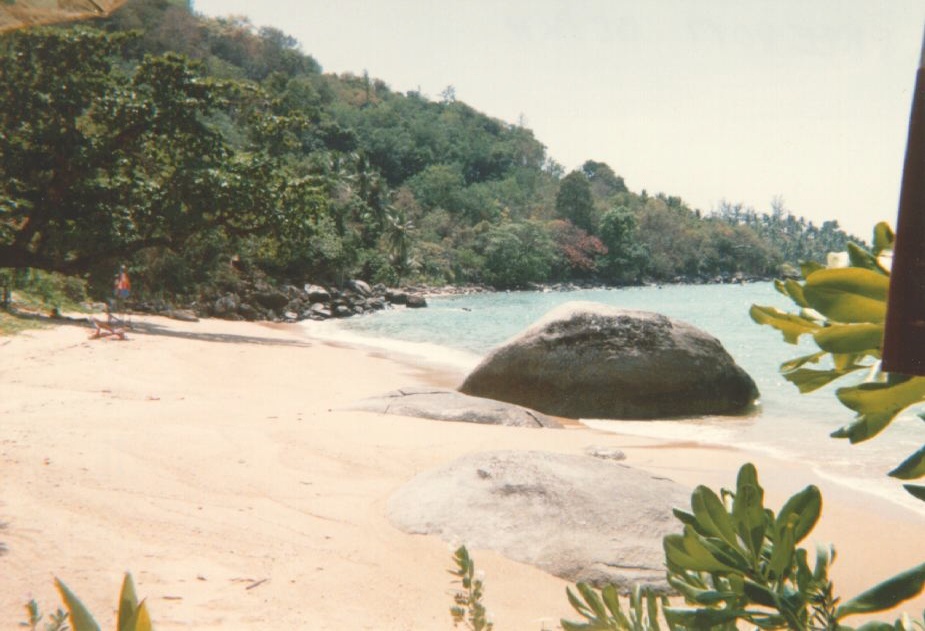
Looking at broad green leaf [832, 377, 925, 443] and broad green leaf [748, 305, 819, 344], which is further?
broad green leaf [748, 305, 819, 344]

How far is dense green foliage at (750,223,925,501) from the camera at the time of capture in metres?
0.50

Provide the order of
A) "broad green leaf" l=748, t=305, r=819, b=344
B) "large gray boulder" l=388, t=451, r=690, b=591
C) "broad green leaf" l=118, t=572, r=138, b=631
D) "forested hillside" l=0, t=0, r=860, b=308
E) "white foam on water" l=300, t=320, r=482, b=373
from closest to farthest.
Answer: "broad green leaf" l=118, t=572, r=138, b=631 < "broad green leaf" l=748, t=305, r=819, b=344 < "large gray boulder" l=388, t=451, r=690, b=591 < "forested hillside" l=0, t=0, r=860, b=308 < "white foam on water" l=300, t=320, r=482, b=373

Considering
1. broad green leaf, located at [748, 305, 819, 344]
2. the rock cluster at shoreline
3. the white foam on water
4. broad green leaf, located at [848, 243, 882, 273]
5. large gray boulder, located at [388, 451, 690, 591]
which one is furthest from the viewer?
the rock cluster at shoreline

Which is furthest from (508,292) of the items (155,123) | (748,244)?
(155,123)

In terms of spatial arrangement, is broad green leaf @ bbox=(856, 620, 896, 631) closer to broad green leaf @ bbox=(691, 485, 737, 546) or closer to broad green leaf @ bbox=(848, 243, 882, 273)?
broad green leaf @ bbox=(691, 485, 737, 546)

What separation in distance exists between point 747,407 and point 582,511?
24.7 feet

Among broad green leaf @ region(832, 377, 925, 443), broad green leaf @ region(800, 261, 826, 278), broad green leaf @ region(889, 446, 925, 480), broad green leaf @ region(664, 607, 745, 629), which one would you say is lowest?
broad green leaf @ region(664, 607, 745, 629)

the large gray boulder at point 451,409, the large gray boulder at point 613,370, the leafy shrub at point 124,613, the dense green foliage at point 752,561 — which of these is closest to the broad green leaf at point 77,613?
the leafy shrub at point 124,613

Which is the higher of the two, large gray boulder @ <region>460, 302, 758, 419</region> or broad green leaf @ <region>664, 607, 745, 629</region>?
broad green leaf @ <region>664, 607, 745, 629</region>

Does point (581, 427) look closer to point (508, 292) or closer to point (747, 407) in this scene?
point (747, 407)

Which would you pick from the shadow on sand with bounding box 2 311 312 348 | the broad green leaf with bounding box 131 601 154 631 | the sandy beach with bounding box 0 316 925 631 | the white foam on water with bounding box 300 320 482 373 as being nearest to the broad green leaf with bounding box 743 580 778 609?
the broad green leaf with bounding box 131 601 154 631

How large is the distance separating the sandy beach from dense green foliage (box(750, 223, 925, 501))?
2150mm

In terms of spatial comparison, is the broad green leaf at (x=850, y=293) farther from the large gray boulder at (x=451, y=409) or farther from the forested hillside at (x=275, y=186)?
the large gray boulder at (x=451, y=409)

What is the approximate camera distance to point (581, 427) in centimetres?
964
